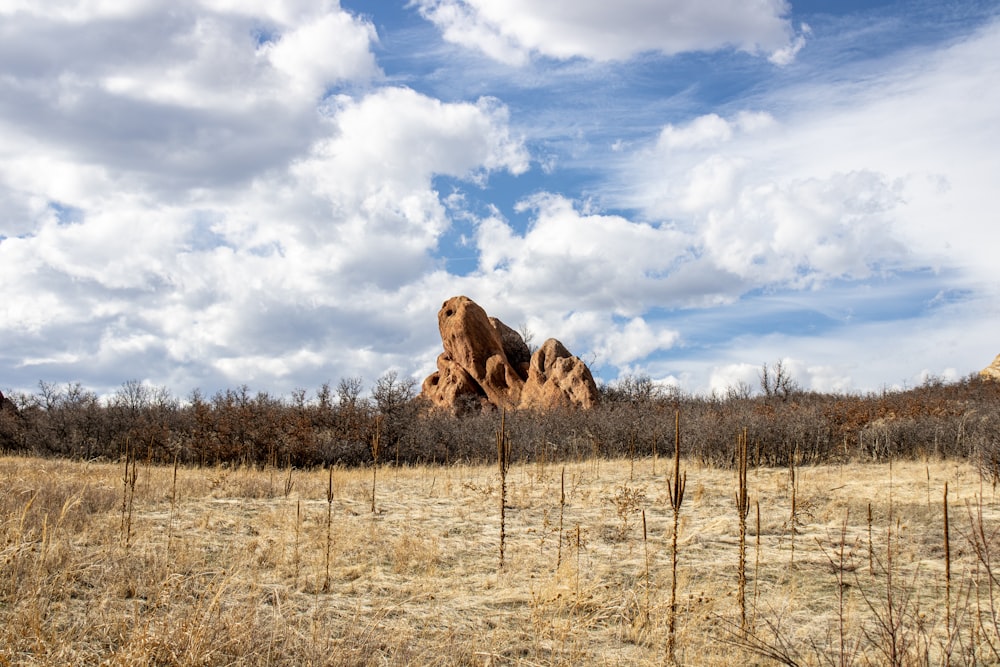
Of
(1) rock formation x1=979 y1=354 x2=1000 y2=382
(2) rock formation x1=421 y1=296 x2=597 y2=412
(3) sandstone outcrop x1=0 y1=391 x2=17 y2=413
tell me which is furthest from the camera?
(1) rock formation x1=979 y1=354 x2=1000 y2=382

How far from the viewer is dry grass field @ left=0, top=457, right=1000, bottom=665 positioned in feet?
16.2

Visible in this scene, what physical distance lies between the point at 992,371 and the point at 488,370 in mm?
27153

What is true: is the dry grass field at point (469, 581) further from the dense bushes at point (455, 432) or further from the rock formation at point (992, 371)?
the rock formation at point (992, 371)

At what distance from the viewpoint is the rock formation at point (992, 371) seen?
3834 cm

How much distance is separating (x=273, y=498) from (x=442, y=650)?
8.11 m

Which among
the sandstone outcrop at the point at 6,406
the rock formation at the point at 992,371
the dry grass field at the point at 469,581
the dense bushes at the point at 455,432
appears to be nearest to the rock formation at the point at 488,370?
the dense bushes at the point at 455,432

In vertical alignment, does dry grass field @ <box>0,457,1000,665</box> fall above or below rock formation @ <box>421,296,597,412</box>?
below

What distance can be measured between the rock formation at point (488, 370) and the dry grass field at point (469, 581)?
21.0 meters

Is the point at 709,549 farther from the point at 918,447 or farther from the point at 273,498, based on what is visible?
the point at 918,447

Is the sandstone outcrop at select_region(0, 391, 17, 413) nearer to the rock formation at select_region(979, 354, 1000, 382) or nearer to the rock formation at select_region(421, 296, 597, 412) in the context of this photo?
the rock formation at select_region(421, 296, 597, 412)

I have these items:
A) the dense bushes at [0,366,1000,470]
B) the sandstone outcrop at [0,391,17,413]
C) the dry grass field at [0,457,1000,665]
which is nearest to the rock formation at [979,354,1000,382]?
the dense bushes at [0,366,1000,470]

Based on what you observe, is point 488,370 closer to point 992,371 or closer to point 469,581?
point 992,371

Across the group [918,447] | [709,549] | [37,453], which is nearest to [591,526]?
[709,549]

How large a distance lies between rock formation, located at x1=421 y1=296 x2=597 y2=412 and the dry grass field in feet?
69.0
